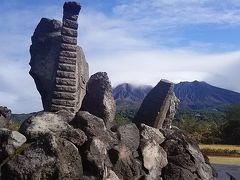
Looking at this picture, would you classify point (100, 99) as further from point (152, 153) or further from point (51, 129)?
point (51, 129)

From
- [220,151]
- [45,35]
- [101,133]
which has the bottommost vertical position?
[220,151]

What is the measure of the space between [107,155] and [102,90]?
182cm

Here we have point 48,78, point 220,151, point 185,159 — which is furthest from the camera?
point 220,151

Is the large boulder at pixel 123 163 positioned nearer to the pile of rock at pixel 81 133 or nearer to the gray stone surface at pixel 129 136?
the pile of rock at pixel 81 133

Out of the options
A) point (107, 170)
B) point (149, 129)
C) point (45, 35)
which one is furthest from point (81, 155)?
point (45, 35)

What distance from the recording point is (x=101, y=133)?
8.70 metres

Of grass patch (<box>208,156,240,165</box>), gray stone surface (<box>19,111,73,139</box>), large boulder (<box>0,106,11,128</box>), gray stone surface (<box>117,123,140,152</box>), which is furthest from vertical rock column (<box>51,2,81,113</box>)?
grass patch (<box>208,156,240,165</box>)

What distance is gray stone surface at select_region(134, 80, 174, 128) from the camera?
10.5 metres

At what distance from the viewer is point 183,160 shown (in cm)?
959

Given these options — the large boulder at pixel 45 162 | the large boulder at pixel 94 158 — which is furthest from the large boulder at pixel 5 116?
the large boulder at pixel 94 158

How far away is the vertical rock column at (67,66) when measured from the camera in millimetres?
10047

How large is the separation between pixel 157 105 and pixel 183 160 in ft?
4.72

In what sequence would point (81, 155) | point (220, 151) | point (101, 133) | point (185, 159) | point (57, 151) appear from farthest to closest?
1. point (220, 151)
2. point (185, 159)
3. point (101, 133)
4. point (81, 155)
5. point (57, 151)

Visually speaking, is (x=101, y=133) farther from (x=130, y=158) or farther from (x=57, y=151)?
(x=57, y=151)
